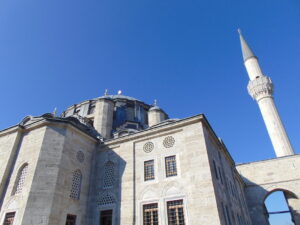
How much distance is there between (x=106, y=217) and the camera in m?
12.1

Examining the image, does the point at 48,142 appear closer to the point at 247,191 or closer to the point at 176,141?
the point at 176,141

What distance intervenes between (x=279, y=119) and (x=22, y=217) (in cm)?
2478

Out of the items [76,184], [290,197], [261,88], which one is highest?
[261,88]

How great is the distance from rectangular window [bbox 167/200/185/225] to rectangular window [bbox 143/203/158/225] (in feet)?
2.37

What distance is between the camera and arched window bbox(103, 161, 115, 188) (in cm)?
1302

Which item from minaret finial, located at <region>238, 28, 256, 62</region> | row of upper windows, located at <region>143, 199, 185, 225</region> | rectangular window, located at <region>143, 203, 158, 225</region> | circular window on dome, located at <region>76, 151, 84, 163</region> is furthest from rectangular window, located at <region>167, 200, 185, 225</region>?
minaret finial, located at <region>238, 28, 256, 62</region>

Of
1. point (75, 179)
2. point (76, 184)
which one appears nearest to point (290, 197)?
point (76, 184)

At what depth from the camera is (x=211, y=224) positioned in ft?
30.3

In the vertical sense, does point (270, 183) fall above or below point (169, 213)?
above

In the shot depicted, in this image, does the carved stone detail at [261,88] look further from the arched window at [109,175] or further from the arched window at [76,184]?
the arched window at [76,184]

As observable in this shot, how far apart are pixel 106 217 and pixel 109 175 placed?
7.59 feet

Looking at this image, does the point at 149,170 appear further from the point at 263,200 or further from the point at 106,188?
the point at 263,200

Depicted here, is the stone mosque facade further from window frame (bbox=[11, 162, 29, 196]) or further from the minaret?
the minaret

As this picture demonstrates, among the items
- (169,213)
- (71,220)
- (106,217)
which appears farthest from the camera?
(106,217)
